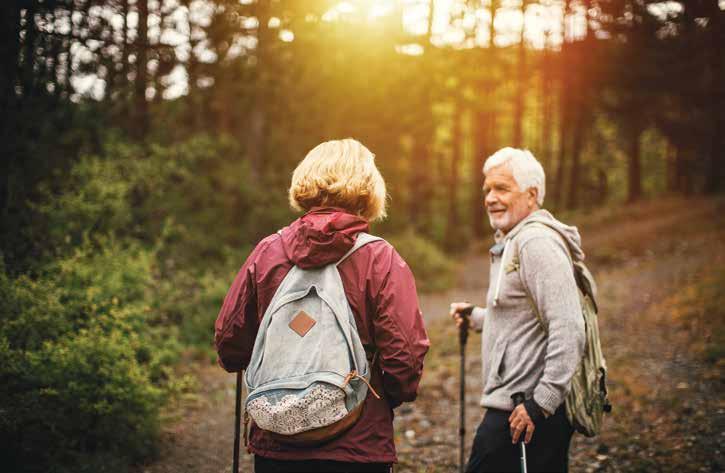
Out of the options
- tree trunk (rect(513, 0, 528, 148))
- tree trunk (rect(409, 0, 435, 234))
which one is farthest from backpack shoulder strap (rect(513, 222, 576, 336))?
tree trunk (rect(513, 0, 528, 148))

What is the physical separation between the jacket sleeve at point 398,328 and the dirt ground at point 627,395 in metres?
3.07

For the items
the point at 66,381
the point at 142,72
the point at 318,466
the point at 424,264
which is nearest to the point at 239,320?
the point at 318,466

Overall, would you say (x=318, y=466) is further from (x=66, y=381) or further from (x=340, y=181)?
(x=66, y=381)

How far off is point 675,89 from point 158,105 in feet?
61.2

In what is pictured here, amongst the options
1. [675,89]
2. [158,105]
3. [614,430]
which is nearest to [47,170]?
[158,105]

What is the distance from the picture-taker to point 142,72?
10.6 metres

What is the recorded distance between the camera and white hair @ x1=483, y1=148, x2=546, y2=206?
10.5ft

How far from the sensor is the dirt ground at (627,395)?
545 centimetres

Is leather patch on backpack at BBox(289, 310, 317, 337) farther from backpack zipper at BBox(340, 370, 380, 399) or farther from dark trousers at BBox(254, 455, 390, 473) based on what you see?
dark trousers at BBox(254, 455, 390, 473)

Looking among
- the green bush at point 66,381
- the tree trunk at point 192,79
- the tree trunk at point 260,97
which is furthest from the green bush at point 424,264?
the green bush at point 66,381

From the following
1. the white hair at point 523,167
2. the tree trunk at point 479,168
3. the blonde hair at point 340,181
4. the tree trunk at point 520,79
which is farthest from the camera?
the tree trunk at point 479,168

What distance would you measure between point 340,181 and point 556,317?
1.19 meters

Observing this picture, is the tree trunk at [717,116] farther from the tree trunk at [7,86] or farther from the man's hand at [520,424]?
the man's hand at [520,424]

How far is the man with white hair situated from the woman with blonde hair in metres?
0.73
